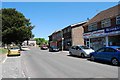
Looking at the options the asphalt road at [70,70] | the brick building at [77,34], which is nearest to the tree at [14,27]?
the brick building at [77,34]

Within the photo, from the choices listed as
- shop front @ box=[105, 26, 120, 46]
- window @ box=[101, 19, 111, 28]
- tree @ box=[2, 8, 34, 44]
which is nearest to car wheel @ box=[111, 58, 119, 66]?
shop front @ box=[105, 26, 120, 46]

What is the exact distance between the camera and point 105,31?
1271 inches

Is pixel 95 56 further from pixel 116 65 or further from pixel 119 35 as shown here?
pixel 119 35

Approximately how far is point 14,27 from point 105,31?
100ft

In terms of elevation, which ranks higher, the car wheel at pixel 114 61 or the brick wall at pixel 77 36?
the brick wall at pixel 77 36

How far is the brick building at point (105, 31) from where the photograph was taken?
30.7 meters

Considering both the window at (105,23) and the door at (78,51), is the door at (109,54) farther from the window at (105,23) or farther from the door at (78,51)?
the window at (105,23)

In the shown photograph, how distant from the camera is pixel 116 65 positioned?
16.9 m

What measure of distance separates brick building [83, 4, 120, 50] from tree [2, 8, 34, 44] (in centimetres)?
2383

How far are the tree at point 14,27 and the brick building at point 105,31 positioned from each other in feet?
78.2

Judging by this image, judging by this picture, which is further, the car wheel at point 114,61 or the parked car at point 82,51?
the parked car at point 82,51

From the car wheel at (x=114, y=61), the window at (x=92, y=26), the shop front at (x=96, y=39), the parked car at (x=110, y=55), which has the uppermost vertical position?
the window at (x=92, y=26)

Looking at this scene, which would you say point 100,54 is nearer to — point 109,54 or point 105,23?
point 109,54

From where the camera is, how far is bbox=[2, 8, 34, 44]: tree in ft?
187
